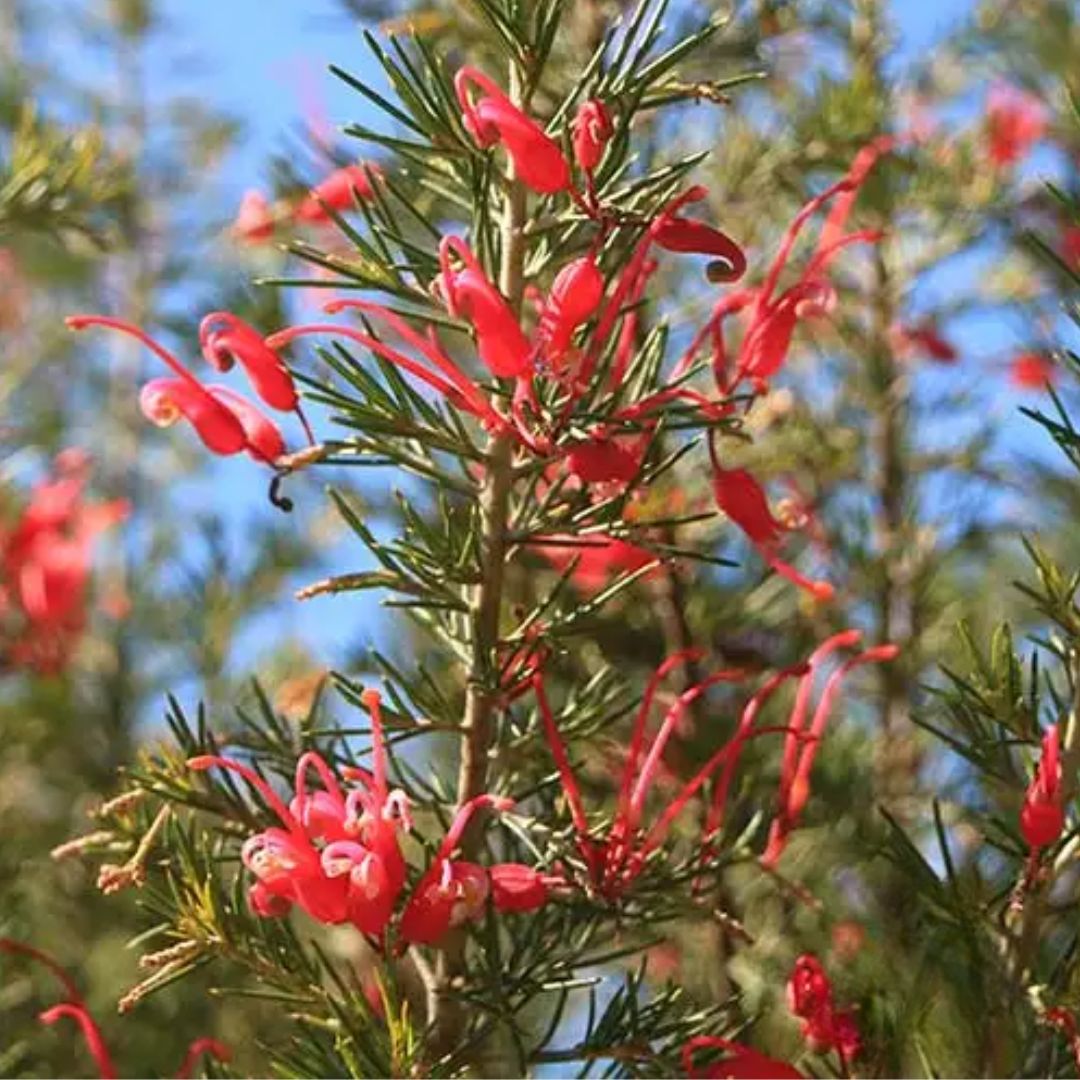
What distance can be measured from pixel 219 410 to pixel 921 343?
27.1 inches

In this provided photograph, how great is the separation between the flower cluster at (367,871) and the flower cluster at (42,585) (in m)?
0.62

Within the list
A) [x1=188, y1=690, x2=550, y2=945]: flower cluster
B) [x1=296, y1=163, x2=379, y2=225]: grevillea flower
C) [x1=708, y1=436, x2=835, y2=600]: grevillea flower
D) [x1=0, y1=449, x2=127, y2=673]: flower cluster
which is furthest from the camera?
[x1=0, y1=449, x2=127, y2=673]: flower cluster

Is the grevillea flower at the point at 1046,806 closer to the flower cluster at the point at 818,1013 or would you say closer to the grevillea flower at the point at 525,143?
the flower cluster at the point at 818,1013

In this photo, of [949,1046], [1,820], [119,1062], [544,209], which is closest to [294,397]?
[544,209]

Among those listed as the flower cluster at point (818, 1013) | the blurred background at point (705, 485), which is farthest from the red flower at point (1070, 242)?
the flower cluster at point (818, 1013)

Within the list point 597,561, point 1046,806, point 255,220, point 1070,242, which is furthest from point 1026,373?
point 1046,806

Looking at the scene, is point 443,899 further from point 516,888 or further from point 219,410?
point 219,410

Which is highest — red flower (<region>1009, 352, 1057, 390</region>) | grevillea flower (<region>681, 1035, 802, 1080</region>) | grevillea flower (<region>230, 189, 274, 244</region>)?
grevillea flower (<region>230, 189, 274, 244</region>)

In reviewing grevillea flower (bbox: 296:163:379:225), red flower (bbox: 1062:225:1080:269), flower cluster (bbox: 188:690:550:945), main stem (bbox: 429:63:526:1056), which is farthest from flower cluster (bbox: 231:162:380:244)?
red flower (bbox: 1062:225:1080:269)

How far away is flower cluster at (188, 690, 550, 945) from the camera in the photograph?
0.56 meters

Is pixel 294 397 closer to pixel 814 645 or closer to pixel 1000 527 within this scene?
pixel 814 645

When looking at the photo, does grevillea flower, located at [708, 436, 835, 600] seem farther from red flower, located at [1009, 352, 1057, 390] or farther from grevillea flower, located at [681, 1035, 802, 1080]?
red flower, located at [1009, 352, 1057, 390]

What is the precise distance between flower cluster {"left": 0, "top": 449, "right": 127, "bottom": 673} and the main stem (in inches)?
23.8

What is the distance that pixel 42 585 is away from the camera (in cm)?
119
